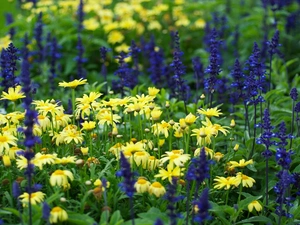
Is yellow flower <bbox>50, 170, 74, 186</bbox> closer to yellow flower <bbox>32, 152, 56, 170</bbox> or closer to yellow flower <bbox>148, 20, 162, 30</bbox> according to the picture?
yellow flower <bbox>32, 152, 56, 170</bbox>

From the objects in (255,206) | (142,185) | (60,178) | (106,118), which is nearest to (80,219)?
(60,178)

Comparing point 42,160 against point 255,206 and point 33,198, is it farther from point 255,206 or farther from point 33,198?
point 255,206

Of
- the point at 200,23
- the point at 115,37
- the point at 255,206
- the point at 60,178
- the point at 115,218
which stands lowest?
the point at 255,206

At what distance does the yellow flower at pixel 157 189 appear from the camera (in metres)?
3.57

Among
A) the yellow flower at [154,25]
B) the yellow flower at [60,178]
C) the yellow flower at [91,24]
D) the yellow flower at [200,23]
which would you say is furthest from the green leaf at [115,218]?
the yellow flower at [200,23]

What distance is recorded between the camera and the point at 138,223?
11.2ft

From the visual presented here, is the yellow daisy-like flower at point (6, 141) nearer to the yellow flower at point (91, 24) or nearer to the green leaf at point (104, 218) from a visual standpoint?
the green leaf at point (104, 218)

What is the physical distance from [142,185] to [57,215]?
0.58 metres

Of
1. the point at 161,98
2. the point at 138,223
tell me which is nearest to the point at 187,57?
the point at 161,98

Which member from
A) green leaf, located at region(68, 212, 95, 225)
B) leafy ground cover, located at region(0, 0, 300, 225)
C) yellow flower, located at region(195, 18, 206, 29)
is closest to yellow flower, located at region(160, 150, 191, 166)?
leafy ground cover, located at region(0, 0, 300, 225)

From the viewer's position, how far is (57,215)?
327cm

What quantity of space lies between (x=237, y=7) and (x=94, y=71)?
3.03m

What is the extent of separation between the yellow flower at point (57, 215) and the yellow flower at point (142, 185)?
49 centimetres

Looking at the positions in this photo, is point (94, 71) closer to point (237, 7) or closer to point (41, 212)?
point (237, 7)
